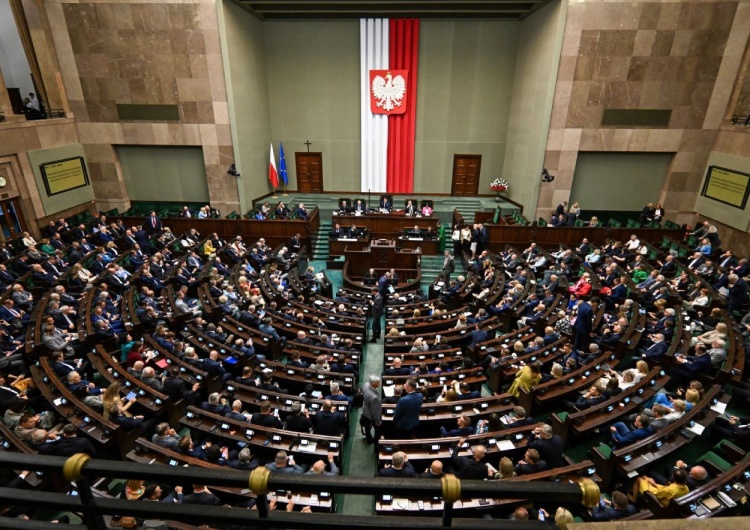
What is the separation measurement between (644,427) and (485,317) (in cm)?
421

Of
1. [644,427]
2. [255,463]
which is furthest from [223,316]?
[644,427]

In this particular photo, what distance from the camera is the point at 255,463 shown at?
521cm

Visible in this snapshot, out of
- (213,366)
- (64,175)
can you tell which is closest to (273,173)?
(64,175)

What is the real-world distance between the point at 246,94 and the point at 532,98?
39.0 feet

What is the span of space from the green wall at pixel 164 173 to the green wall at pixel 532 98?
13.9 metres

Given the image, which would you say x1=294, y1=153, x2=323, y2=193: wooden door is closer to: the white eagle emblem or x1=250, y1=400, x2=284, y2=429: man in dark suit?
the white eagle emblem

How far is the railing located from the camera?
1415 mm

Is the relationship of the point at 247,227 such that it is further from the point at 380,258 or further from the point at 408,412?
the point at 408,412

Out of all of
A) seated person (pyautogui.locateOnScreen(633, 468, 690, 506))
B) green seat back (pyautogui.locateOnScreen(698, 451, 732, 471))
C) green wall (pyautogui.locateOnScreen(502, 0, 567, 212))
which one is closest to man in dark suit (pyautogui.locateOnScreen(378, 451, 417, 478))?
seated person (pyautogui.locateOnScreen(633, 468, 690, 506))

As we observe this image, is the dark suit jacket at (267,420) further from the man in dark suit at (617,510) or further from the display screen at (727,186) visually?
the display screen at (727,186)

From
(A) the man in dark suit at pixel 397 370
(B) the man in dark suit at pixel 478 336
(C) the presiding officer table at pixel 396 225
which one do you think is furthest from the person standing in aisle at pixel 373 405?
(C) the presiding officer table at pixel 396 225

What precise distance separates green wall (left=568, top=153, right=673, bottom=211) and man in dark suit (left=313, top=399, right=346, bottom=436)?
15691mm

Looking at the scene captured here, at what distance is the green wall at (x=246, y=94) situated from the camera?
1627 cm

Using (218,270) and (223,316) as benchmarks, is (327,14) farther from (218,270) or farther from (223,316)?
(223,316)
